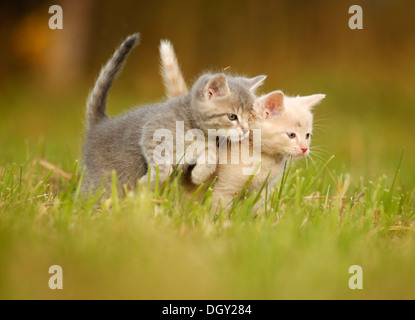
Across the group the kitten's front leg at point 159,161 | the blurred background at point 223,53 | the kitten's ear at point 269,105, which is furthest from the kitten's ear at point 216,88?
the blurred background at point 223,53

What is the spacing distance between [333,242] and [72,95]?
237 inches

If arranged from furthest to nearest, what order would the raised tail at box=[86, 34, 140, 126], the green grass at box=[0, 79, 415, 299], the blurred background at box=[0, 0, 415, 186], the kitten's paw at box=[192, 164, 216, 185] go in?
the blurred background at box=[0, 0, 415, 186] → the raised tail at box=[86, 34, 140, 126] → the kitten's paw at box=[192, 164, 216, 185] → the green grass at box=[0, 79, 415, 299]

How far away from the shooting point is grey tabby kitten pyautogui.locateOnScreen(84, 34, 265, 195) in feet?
7.83

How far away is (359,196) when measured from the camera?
9.29 ft

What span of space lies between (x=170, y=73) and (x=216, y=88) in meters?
0.52

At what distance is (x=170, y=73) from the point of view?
9.45 ft

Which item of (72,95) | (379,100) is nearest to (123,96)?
(72,95)

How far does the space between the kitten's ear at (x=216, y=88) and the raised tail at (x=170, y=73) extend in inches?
19.5

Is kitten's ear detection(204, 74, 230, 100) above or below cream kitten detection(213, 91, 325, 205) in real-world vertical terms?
above

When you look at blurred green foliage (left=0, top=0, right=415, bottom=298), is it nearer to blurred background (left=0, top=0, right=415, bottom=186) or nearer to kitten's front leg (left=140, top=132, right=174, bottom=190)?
blurred background (left=0, top=0, right=415, bottom=186)

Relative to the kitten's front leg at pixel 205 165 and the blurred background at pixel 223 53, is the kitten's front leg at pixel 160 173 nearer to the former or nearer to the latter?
the kitten's front leg at pixel 205 165

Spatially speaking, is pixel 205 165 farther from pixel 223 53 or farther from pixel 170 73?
pixel 223 53

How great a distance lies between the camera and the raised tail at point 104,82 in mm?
2812

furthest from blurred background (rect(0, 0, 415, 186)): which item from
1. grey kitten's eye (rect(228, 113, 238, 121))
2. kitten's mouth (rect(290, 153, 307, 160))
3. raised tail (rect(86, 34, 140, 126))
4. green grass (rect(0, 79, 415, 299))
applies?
green grass (rect(0, 79, 415, 299))
